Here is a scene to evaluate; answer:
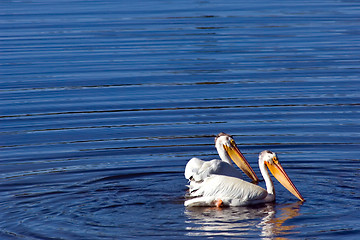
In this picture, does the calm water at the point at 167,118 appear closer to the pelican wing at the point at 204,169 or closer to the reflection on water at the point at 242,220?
the reflection on water at the point at 242,220

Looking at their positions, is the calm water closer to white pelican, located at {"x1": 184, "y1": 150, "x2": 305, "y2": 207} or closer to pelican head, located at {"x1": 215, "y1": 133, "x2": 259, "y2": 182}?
white pelican, located at {"x1": 184, "y1": 150, "x2": 305, "y2": 207}

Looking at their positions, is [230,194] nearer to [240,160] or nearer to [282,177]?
[282,177]

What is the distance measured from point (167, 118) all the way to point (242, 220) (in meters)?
3.99

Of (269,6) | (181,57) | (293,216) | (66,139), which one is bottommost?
(293,216)

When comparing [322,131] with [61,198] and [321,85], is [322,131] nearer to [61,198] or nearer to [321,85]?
[321,85]

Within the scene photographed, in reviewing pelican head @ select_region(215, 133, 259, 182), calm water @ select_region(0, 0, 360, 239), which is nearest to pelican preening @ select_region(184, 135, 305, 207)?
calm water @ select_region(0, 0, 360, 239)

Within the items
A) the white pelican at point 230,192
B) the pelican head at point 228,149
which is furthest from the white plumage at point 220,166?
the white pelican at point 230,192

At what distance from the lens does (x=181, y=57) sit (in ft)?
50.7

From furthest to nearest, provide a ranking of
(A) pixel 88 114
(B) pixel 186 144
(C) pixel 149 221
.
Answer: (A) pixel 88 114 → (B) pixel 186 144 → (C) pixel 149 221

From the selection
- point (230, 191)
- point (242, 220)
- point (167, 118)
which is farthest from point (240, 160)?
point (167, 118)

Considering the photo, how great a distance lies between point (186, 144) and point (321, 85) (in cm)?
367

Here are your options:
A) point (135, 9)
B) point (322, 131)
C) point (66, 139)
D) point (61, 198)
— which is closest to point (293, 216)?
point (61, 198)

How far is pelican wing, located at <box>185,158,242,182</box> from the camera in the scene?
8.43 meters

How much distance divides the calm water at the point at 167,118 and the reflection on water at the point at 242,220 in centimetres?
2
